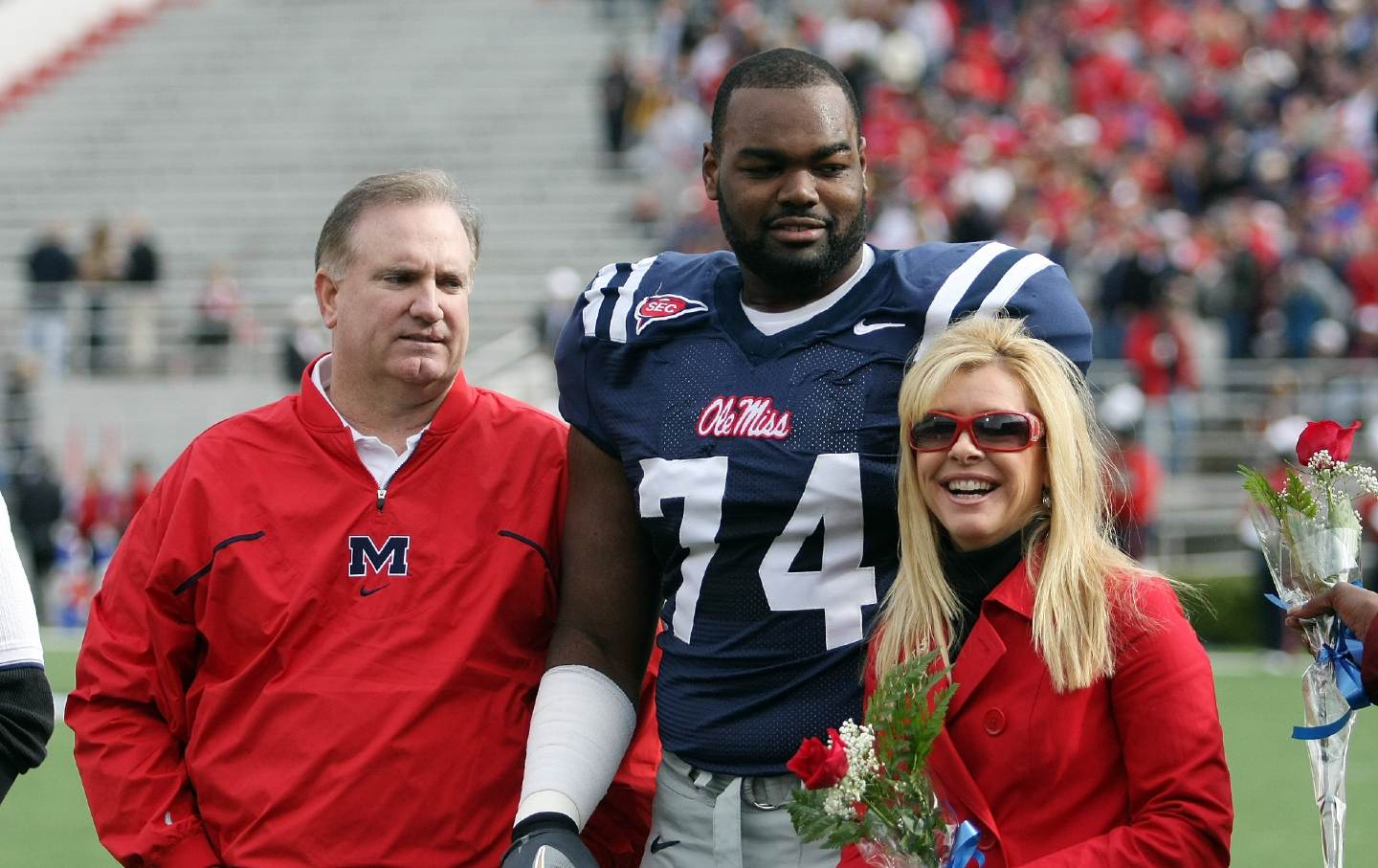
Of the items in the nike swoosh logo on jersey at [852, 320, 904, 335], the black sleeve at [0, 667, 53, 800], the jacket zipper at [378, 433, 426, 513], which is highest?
the nike swoosh logo on jersey at [852, 320, 904, 335]

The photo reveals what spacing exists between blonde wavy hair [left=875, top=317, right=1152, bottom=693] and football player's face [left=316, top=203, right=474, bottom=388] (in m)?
0.84

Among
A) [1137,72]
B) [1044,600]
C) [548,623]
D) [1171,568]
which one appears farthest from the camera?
[1137,72]

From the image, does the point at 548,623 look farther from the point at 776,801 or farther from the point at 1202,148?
the point at 1202,148

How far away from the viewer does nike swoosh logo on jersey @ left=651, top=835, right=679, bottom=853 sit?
3.25 m

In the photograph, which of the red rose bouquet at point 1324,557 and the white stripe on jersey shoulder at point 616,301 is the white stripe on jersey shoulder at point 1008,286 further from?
the white stripe on jersey shoulder at point 616,301

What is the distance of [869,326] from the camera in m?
3.22

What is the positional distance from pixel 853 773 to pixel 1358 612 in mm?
779

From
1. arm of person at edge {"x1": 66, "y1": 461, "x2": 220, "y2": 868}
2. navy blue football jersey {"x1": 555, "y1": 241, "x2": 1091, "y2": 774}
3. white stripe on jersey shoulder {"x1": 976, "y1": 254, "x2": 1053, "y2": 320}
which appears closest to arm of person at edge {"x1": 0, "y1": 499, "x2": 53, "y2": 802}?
arm of person at edge {"x1": 66, "y1": 461, "x2": 220, "y2": 868}

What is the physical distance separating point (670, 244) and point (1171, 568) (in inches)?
196

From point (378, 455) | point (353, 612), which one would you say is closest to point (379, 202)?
point (378, 455)

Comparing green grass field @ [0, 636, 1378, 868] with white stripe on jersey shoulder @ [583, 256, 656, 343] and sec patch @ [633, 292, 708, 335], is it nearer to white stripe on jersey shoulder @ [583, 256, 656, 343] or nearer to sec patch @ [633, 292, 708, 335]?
white stripe on jersey shoulder @ [583, 256, 656, 343]

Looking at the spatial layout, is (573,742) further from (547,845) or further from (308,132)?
(308,132)

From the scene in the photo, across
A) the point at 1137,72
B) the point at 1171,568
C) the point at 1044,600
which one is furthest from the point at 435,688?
the point at 1137,72

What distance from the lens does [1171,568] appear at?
41.1 feet
